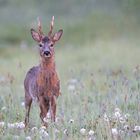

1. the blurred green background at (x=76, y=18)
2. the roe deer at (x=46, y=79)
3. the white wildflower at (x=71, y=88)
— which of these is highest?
the blurred green background at (x=76, y=18)

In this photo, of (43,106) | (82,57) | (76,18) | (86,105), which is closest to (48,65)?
(43,106)

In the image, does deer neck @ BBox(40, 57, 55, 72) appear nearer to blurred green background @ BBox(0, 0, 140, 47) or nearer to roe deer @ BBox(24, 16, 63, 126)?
roe deer @ BBox(24, 16, 63, 126)

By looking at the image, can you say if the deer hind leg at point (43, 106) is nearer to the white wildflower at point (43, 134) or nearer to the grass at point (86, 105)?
the grass at point (86, 105)

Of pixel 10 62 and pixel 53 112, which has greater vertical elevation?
pixel 10 62

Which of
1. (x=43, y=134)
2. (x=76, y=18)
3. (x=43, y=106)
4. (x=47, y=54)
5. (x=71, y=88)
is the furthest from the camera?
(x=76, y=18)

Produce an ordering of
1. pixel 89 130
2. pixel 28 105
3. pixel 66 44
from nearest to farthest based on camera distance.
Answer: pixel 89 130 < pixel 28 105 < pixel 66 44

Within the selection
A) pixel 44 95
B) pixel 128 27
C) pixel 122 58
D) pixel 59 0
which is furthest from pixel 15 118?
pixel 59 0

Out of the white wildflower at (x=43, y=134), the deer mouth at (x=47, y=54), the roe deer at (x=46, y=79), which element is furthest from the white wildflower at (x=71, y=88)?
the white wildflower at (x=43, y=134)

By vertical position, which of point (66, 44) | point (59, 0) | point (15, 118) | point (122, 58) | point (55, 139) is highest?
point (59, 0)

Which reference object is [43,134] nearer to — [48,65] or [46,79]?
[46,79]

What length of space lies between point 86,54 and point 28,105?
10.7m

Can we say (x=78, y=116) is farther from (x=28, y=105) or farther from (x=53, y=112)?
(x=28, y=105)

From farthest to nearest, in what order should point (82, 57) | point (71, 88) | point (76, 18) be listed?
point (76, 18), point (82, 57), point (71, 88)

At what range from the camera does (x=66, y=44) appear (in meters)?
24.5
